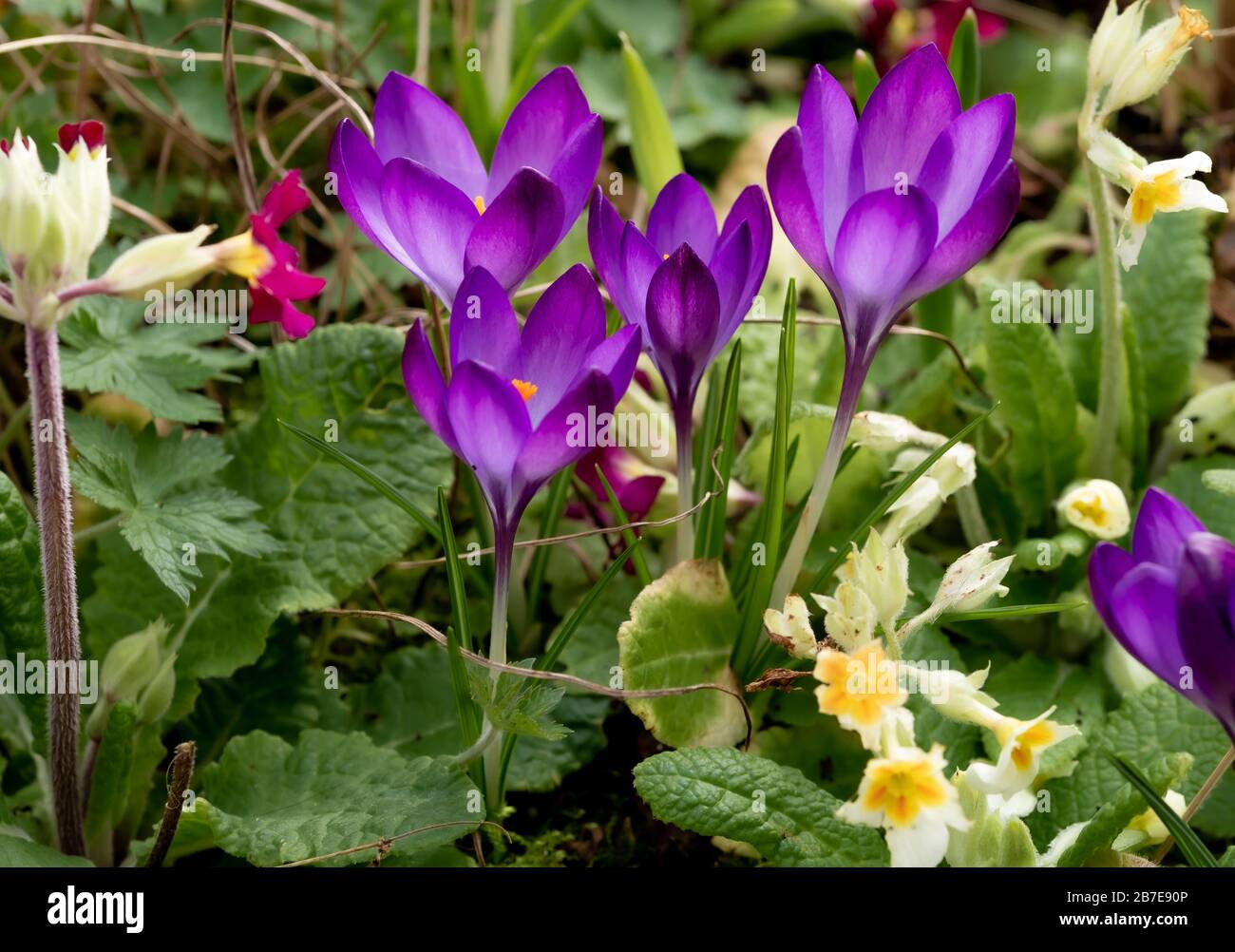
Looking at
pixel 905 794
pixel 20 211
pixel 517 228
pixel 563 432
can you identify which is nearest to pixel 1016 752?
pixel 905 794

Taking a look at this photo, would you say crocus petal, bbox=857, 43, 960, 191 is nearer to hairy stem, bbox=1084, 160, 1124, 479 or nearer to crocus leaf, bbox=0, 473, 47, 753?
hairy stem, bbox=1084, 160, 1124, 479

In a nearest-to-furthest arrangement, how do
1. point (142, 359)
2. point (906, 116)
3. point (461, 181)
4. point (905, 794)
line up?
point (905, 794) → point (906, 116) → point (461, 181) → point (142, 359)

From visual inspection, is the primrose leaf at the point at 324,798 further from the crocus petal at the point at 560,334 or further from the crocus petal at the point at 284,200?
the crocus petal at the point at 284,200

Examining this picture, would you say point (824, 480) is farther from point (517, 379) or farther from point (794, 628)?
point (517, 379)

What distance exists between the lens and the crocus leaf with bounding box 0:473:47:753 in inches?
37.7

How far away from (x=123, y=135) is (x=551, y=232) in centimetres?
107

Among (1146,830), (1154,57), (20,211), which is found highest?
(1154,57)

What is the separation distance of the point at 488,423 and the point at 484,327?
70mm

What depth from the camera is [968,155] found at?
31.4 inches

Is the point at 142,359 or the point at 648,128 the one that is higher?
the point at 648,128

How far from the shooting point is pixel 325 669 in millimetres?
1071

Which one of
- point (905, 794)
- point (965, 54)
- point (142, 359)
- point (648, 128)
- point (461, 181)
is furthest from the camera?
point (648, 128)

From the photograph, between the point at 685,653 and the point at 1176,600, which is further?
the point at 685,653

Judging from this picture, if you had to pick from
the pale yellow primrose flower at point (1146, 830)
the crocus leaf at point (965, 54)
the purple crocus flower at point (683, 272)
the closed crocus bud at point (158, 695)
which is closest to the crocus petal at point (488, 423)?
the purple crocus flower at point (683, 272)
